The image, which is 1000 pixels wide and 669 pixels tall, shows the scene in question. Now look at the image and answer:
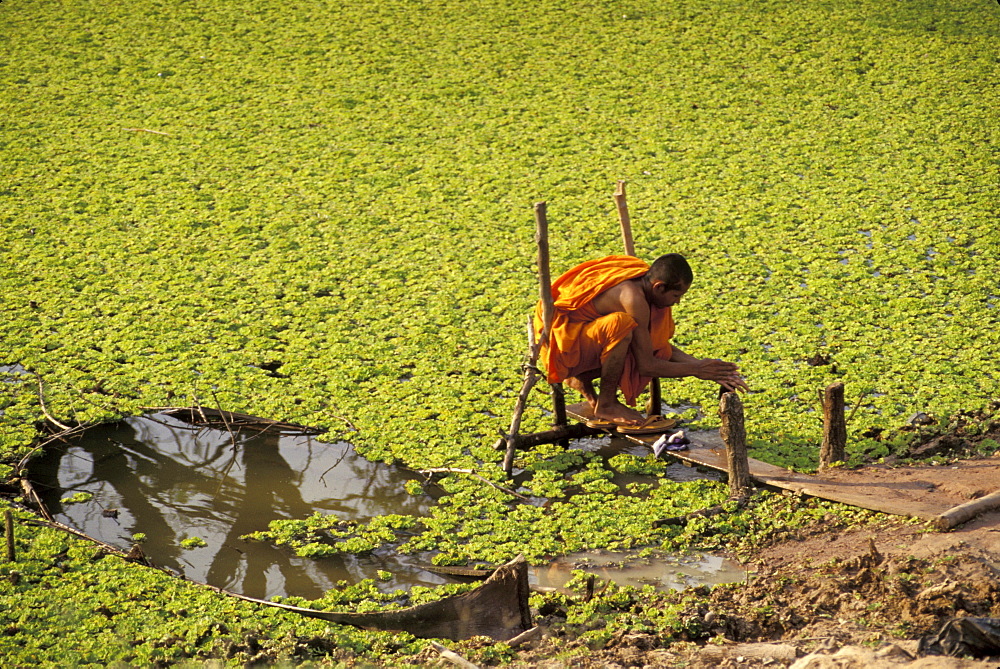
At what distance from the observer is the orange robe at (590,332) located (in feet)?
15.4

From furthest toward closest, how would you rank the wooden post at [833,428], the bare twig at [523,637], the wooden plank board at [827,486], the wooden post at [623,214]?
the wooden post at [623,214] < the wooden post at [833,428] < the wooden plank board at [827,486] < the bare twig at [523,637]

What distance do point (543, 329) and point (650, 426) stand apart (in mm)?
714

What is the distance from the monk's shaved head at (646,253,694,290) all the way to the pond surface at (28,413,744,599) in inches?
32.6

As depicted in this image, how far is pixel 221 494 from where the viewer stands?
14.9 feet

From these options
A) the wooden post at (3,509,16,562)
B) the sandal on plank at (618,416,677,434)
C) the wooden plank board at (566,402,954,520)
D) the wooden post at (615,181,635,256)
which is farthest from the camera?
the wooden post at (615,181,635,256)

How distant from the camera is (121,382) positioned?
5156 mm

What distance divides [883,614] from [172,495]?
10.2ft

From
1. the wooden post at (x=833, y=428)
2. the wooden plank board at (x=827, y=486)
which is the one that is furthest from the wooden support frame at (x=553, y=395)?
the wooden post at (x=833, y=428)

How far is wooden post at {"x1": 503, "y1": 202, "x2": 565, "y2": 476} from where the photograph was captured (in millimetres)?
4422

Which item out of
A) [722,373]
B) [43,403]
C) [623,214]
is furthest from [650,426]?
[43,403]

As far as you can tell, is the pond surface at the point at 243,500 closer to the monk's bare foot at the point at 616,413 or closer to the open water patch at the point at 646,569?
the open water patch at the point at 646,569

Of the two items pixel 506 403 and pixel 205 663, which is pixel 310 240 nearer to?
pixel 506 403

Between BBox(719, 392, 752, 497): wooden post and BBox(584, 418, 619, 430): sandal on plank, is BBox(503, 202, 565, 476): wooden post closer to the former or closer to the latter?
BBox(584, 418, 619, 430): sandal on plank

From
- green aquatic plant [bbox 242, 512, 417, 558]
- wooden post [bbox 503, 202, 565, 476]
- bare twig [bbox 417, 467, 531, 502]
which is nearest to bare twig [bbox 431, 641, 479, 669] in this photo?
green aquatic plant [bbox 242, 512, 417, 558]
